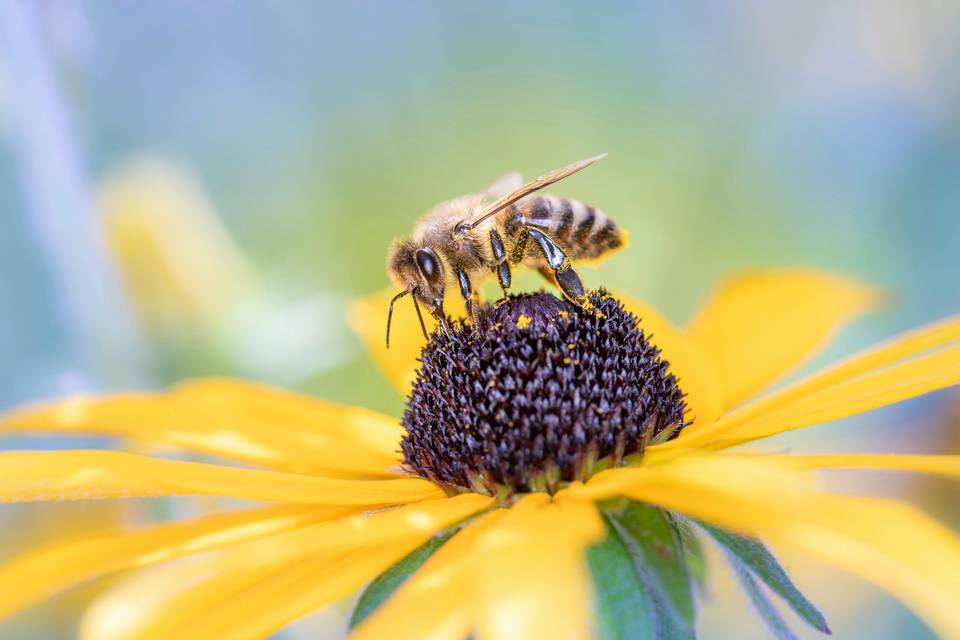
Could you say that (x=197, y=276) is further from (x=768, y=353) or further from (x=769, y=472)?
(x=769, y=472)

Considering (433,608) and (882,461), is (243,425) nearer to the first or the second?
(433,608)

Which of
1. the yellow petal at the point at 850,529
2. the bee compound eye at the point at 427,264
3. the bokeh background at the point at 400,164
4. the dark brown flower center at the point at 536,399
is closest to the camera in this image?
the yellow petal at the point at 850,529

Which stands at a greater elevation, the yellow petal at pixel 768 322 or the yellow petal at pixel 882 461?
the yellow petal at pixel 768 322

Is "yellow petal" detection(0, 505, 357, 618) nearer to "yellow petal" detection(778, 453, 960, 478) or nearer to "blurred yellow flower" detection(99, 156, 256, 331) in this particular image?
"yellow petal" detection(778, 453, 960, 478)

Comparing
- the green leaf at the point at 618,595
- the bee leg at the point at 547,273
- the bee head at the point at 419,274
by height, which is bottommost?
the green leaf at the point at 618,595

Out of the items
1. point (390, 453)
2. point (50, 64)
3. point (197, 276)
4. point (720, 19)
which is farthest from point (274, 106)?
point (390, 453)

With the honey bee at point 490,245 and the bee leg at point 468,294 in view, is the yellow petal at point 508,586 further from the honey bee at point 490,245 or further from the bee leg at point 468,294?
the honey bee at point 490,245

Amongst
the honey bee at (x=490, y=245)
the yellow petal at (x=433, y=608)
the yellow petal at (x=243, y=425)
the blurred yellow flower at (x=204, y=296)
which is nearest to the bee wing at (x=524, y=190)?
the honey bee at (x=490, y=245)
